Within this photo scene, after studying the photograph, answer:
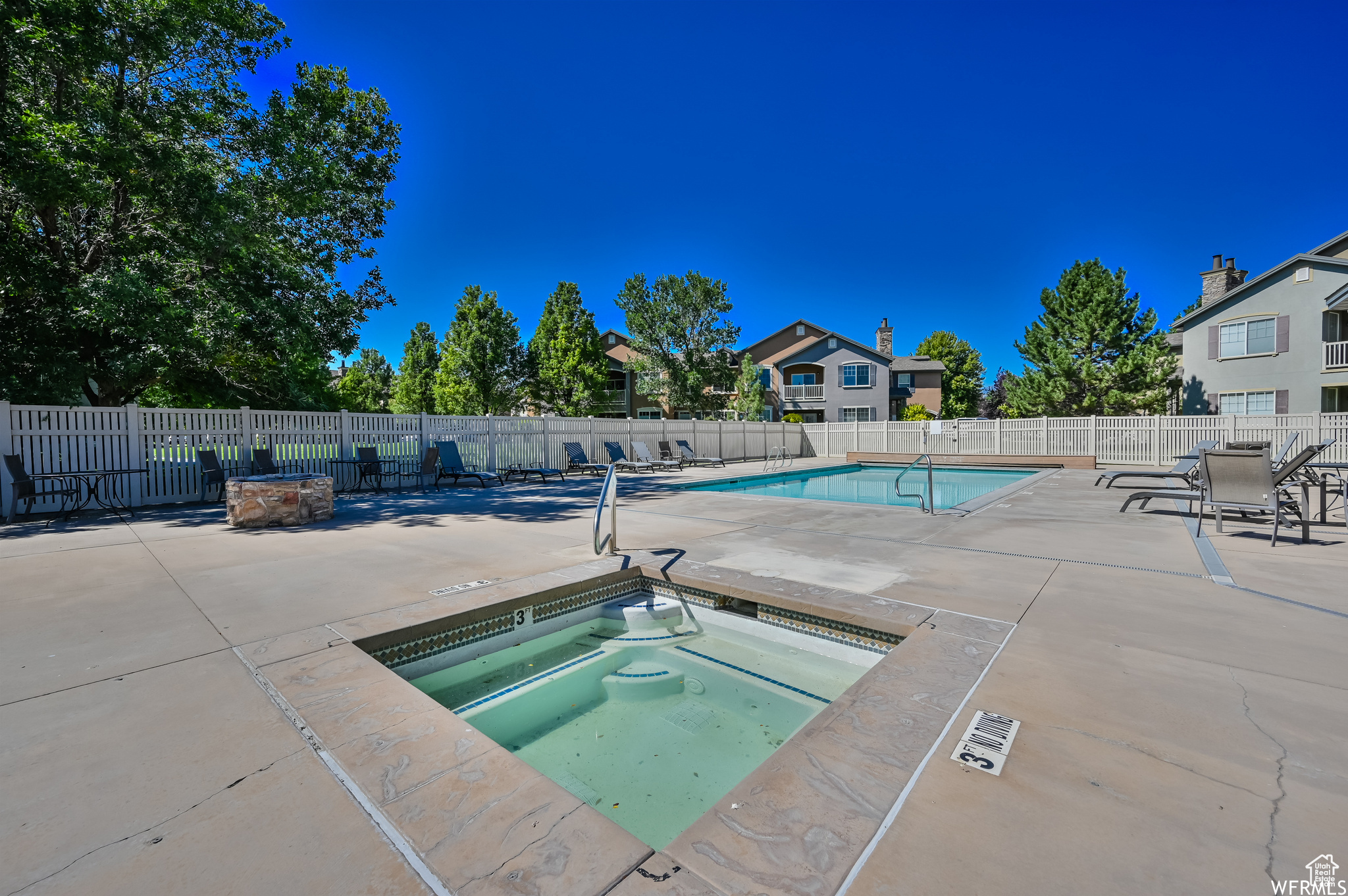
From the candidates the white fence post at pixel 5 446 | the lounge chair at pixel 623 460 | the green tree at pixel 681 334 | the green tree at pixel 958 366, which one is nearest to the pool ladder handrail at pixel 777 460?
the lounge chair at pixel 623 460

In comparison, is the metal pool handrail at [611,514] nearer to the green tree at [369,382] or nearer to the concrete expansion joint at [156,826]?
the concrete expansion joint at [156,826]

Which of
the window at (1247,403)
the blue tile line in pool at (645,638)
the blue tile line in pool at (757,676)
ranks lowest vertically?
the blue tile line in pool at (757,676)

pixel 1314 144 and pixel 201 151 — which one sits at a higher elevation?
pixel 1314 144

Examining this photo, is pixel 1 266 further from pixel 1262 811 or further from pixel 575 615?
pixel 1262 811

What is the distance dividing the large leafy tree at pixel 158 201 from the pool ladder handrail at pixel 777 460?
13.2 m

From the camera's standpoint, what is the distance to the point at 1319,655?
9.02ft

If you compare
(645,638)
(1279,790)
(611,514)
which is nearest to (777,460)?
(611,514)

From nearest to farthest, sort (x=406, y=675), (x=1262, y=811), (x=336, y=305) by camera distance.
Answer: (x=1262, y=811) < (x=406, y=675) < (x=336, y=305)

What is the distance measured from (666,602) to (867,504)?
17.9 feet

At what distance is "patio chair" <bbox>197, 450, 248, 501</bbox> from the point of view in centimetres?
958

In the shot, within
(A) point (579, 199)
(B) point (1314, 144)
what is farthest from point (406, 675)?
(B) point (1314, 144)

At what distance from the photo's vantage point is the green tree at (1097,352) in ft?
76.5

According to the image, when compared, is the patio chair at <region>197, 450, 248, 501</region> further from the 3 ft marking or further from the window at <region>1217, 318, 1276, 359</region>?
the window at <region>1217, 318, 1276, 359</region>

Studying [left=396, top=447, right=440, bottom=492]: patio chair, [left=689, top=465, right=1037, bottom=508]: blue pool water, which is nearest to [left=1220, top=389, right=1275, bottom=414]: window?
[left=689, top=465, right=1037, bottom=508]: blue pool water
